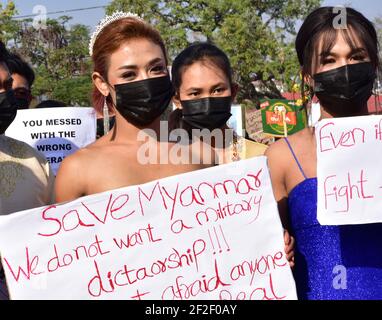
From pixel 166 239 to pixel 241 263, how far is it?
0.98 feet

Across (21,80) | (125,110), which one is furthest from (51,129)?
(125,110)

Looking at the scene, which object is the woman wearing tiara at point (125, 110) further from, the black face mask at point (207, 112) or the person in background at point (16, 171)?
the black face mask at point (207, 112)

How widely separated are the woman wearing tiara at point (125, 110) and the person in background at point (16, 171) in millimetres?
249

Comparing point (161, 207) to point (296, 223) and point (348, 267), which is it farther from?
point (348, 267)

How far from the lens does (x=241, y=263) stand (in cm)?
248

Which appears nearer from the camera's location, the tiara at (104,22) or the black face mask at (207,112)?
the tiara at (104,22)

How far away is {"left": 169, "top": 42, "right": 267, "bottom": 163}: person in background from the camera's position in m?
3.52

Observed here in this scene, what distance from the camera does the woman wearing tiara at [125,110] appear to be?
8.36 feet

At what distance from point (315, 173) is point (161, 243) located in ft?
2.24

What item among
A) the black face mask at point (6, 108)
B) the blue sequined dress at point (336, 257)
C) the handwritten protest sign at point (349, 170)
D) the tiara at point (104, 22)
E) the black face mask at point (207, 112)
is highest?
the tiara at point (104, 22)

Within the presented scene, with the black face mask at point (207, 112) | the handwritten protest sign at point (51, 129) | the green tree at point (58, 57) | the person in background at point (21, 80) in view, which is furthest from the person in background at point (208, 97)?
the green tree at point (58, 57)

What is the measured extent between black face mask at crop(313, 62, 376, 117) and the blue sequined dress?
0.33 metres

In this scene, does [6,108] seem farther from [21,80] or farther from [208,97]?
[21,80]
